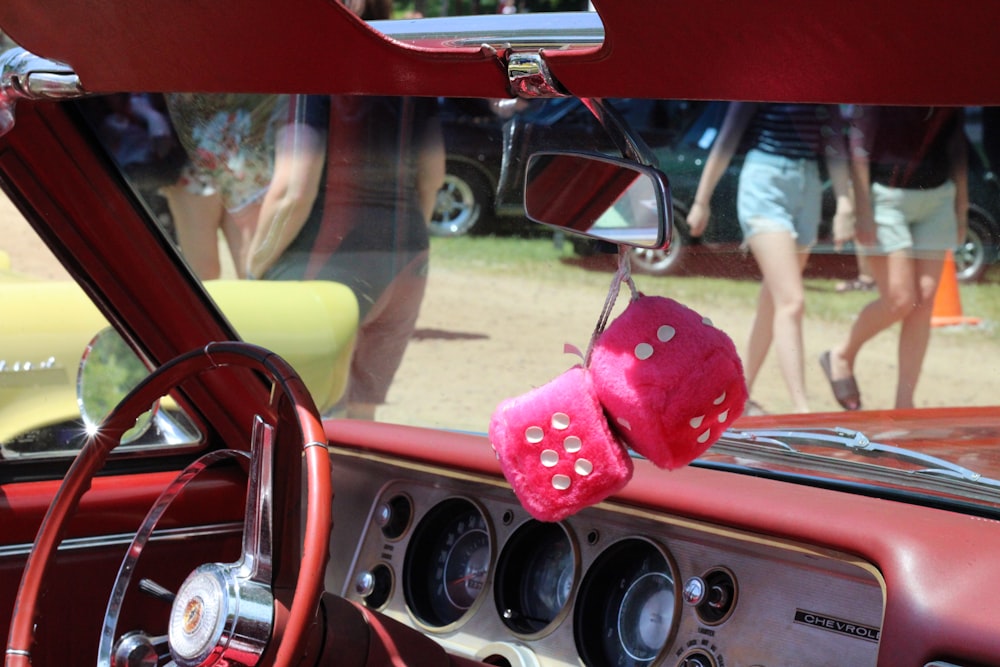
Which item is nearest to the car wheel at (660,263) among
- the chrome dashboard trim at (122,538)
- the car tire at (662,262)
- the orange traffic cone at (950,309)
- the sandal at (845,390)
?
the car tire at (662,262)

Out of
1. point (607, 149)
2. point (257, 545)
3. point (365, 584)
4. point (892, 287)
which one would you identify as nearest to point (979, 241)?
point (892, 287)

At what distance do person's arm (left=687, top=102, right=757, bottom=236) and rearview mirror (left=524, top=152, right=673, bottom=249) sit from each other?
0.66 m

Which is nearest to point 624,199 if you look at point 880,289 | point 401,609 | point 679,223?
point 679,223

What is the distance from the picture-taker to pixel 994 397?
6793 millimetres

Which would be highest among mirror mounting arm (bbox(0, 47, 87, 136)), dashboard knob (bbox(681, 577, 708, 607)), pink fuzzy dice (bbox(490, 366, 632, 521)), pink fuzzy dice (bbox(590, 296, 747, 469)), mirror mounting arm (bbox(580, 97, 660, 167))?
mirror mounting arm (bbox(580, 97, 660, 167))

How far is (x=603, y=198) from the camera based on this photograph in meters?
1.55

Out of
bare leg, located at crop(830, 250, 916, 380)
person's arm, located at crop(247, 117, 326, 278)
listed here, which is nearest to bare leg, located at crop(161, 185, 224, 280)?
person's arm, located at crop(247, 117, 326, 278)

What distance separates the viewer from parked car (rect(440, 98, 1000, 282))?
2.12m

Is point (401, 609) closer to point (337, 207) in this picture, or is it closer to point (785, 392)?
point (337, 207)

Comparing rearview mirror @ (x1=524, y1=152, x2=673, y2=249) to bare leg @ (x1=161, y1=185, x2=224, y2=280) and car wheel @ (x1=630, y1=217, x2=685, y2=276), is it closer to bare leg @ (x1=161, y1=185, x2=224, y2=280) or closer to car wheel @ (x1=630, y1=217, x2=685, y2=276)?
car wheel @ (x1=630, y1=217, x2=685, y2=276)

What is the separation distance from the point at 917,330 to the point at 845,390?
1.61 metres

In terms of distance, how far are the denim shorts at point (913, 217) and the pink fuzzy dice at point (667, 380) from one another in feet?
4.94

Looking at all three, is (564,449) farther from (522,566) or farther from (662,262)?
(662,262)

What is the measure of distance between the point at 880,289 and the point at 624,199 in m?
2.40
